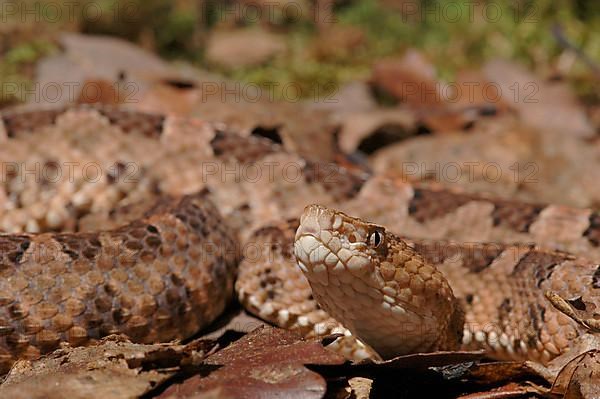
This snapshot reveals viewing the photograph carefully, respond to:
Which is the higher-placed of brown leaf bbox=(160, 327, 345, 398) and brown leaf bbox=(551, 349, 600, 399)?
brown leaf bbox=(160, 327, 345, 398)

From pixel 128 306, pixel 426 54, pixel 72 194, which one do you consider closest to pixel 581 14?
pixel 426 54

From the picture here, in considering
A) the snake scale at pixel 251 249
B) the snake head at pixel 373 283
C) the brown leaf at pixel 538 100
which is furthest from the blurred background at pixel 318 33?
the snake head at pixel 373 283

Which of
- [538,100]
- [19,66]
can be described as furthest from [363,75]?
[19,66]

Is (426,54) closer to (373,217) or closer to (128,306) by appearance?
(373,217)

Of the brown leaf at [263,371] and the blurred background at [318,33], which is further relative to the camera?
the blurred background at [318,33]

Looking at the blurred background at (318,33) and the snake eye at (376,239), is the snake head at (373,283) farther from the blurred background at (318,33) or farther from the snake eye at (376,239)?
the blurred background at (318,33)

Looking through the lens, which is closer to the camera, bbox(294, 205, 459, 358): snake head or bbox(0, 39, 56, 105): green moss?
bbox(294, 205, 459, 358): snake head

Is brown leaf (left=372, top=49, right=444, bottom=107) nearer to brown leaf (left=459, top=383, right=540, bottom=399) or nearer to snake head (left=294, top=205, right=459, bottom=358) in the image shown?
snake head (left=294, top=205, right=459, bottom=358)

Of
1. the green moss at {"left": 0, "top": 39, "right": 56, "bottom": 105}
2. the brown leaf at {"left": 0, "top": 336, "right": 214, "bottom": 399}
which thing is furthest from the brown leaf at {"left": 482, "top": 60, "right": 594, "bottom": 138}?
the brown leaf at {"left": 0, "top": 336, "right": 214, "bottom": 399}

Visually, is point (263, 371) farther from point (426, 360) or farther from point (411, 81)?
point (411, 81)
